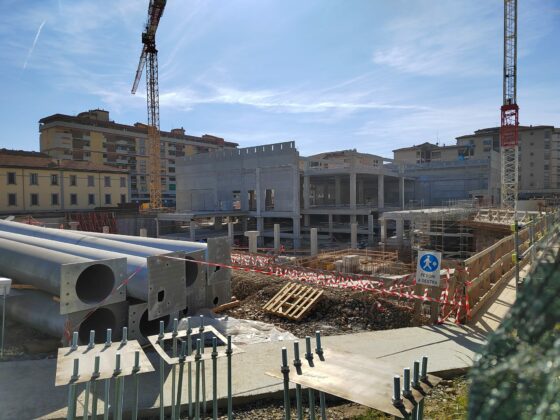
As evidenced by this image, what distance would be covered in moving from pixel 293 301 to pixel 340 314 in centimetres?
145

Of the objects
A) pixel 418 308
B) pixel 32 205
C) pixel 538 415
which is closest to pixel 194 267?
pixel 418 308

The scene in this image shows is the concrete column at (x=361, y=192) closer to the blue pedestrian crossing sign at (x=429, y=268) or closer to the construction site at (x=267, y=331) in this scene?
the construction site at (x=267, y=331)

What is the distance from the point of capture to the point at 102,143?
73188 mm

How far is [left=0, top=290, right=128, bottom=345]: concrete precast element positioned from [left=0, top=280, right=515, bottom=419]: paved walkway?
1063mm

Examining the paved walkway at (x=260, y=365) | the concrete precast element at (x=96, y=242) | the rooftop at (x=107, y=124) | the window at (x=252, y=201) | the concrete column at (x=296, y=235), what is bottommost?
the concrete column at (x=296, y=235)

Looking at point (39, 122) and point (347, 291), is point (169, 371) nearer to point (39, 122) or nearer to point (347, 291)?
point (347, 291)

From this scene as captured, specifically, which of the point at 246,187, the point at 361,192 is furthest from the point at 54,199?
the point at 361,192

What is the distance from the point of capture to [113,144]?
75.1 m

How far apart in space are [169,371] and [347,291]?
6.11 metres

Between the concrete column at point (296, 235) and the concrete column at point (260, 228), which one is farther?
the concrete column at point (260, 228)

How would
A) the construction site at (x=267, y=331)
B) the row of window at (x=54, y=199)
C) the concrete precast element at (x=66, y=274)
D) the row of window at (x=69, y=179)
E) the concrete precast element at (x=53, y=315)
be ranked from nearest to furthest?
1. the construction site at (x=267, y=331)
2. the concrete precast element at (x=66, y=274)
3. the concrete precast element at (x=53, y=315)
4. the row of window at (x=69, y=179)
5. the row of window at (x=54, y=199)

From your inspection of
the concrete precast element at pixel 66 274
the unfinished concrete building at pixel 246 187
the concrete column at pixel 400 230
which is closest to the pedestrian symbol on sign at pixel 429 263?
the concrete precast element at pixel 66 274

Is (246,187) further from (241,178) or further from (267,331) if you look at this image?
(267,331)

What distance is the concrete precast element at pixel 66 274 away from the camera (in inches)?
259
